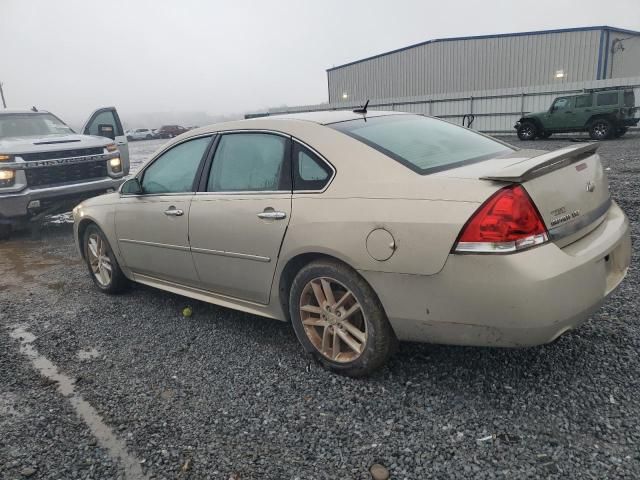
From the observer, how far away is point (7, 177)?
6965mm

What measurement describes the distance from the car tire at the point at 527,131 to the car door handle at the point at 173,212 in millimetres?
17757

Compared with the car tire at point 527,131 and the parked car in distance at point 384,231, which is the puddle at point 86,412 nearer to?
the parked car in distance at point 384,231

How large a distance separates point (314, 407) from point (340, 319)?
497 millimetres

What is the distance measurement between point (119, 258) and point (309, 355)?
2.26 meters

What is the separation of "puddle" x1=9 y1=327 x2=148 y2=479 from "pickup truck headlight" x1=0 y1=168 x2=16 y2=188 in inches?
157

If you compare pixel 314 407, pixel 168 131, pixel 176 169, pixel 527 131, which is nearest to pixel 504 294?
pixel 314 407

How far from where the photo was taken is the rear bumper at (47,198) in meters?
6.99

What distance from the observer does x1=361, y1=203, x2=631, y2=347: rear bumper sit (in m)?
2.16

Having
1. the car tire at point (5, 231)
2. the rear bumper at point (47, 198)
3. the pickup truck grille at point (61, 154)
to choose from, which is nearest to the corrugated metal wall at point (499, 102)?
the pickup truck grille at point (61, 154)

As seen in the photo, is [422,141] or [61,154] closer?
[422,141]

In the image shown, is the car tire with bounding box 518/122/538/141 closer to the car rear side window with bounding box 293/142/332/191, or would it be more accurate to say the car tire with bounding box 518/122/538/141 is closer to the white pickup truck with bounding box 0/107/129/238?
the white pickup truck with bounding box 0/107/129/238

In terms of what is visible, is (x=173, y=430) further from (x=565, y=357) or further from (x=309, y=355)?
(x=565, y=357)

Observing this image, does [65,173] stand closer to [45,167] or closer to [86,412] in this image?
[45,167]

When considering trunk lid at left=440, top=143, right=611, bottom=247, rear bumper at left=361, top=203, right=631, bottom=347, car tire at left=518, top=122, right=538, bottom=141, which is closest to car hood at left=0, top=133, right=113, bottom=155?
rear bumper at left=361, top=203, right=631, bottom=347
